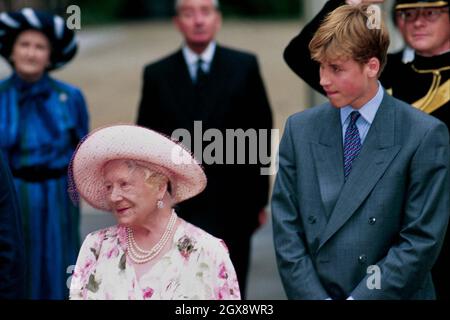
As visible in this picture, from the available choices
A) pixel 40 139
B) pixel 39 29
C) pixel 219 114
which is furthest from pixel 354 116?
pixel 39 29

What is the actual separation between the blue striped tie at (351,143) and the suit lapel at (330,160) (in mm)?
22

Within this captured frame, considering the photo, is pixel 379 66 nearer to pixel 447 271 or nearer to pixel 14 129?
pixel 447 271

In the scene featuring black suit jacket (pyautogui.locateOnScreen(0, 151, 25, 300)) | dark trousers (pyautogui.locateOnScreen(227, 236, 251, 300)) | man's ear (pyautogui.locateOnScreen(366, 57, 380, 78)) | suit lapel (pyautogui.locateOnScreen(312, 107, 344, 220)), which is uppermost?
man's ear (pyautogui.locateOnScreen(366, 57, 380, 78))

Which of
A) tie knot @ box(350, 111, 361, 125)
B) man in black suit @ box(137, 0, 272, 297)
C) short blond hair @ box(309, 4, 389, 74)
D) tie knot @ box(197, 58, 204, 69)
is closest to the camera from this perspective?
short blond hair @ box(309, 4, 389, 74)

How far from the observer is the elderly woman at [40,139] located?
6.29 meters

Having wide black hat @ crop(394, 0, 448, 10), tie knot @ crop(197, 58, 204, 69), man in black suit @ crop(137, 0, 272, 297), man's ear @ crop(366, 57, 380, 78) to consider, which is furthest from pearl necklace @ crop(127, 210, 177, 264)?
tie knot @ crop(197, 58, 204, 69)

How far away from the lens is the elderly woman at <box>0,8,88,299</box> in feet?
20.6

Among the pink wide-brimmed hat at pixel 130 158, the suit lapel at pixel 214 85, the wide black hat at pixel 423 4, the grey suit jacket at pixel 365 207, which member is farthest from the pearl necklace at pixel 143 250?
the suit lapel at pixel 214 85

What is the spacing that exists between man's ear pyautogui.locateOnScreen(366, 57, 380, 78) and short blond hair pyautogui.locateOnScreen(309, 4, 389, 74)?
12mm

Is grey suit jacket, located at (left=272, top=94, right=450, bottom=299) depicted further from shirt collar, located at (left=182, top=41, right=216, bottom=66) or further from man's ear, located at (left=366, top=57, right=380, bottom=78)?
shirt collar, located at (left=182, top=41, right=216, bottom=66)

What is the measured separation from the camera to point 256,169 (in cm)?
638

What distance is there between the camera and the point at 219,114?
623 cm

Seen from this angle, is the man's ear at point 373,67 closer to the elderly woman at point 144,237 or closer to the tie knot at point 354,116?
the tie knot at point 354,116

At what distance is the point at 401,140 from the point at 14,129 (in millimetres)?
2759
